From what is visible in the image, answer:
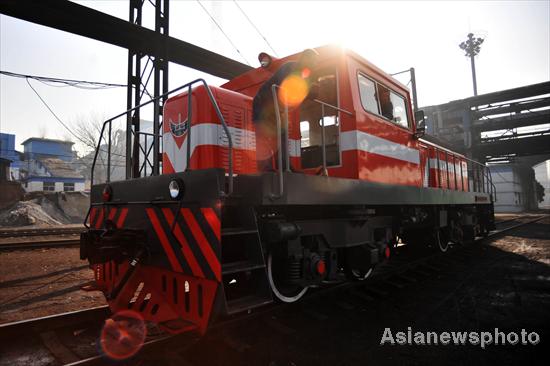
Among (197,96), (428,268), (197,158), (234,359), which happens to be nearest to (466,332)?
(234,359)

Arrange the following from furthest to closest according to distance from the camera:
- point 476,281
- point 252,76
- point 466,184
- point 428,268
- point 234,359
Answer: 1. point 466,184
2. point 428,268
3. point 476,281
4. point 252,76
5. point 234,359

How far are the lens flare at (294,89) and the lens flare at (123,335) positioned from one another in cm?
267

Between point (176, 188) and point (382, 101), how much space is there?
3.60 m

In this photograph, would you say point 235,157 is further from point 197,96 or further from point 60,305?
point 60,305

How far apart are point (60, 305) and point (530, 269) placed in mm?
8114

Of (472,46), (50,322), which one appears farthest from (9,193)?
(472,46)

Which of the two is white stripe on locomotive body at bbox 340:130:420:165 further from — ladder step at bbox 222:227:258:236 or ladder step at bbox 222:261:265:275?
ladder step at bbox 222:261:265:275

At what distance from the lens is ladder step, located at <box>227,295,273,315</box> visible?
8.40 ft

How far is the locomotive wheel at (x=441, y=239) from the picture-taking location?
24.3 feet

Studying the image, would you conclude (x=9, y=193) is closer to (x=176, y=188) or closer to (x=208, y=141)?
(x=208, y=141)

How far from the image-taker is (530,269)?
6449 mm

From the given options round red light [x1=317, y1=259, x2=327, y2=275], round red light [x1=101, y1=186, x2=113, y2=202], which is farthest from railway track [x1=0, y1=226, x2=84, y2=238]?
round red light [x1=317, y1=259, x2=327, y2=275]

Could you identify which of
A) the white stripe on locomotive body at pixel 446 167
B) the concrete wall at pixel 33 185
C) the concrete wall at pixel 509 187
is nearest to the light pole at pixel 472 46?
the concrete wall at pixel 509 187

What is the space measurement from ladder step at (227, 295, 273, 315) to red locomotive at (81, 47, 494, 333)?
0.02m
